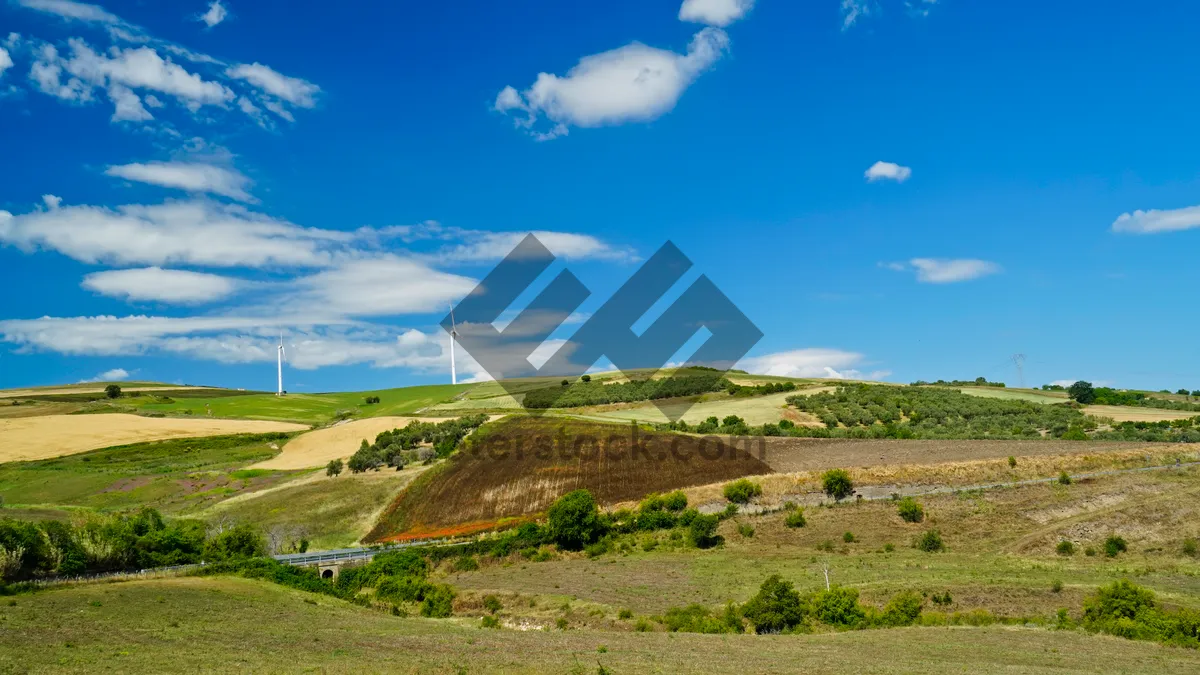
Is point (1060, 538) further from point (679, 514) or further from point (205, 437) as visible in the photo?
point (205, 437)

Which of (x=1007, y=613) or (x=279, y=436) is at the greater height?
(x=279, y=436)

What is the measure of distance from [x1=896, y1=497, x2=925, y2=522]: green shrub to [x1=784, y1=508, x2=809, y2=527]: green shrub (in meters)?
7.40

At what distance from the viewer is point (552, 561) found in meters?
61.7

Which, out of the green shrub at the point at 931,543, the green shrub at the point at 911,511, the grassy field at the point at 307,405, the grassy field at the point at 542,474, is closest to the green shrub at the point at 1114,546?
the green shrub at the point at 931,543

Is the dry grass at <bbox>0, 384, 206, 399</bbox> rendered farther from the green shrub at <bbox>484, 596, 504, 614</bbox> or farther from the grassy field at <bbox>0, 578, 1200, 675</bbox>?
the green shrub at <bbox>484, 596, 504, 614</bbox>

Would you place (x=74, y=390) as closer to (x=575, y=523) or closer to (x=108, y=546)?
(x=108, y=546)

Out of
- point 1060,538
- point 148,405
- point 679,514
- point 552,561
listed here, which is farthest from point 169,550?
point 148,405

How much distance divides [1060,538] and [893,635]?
2557 centimetres

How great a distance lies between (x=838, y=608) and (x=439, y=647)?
21.5 meters

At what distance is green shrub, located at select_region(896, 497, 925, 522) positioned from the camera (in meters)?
58.8

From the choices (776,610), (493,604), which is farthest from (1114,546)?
(493,604)

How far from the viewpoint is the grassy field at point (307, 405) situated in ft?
464

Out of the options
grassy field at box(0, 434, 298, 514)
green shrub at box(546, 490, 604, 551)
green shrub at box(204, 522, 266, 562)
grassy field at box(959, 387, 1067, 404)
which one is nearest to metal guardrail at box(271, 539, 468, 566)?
green shrub at box(204, 522, 266, 562)

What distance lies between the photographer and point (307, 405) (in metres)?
158
